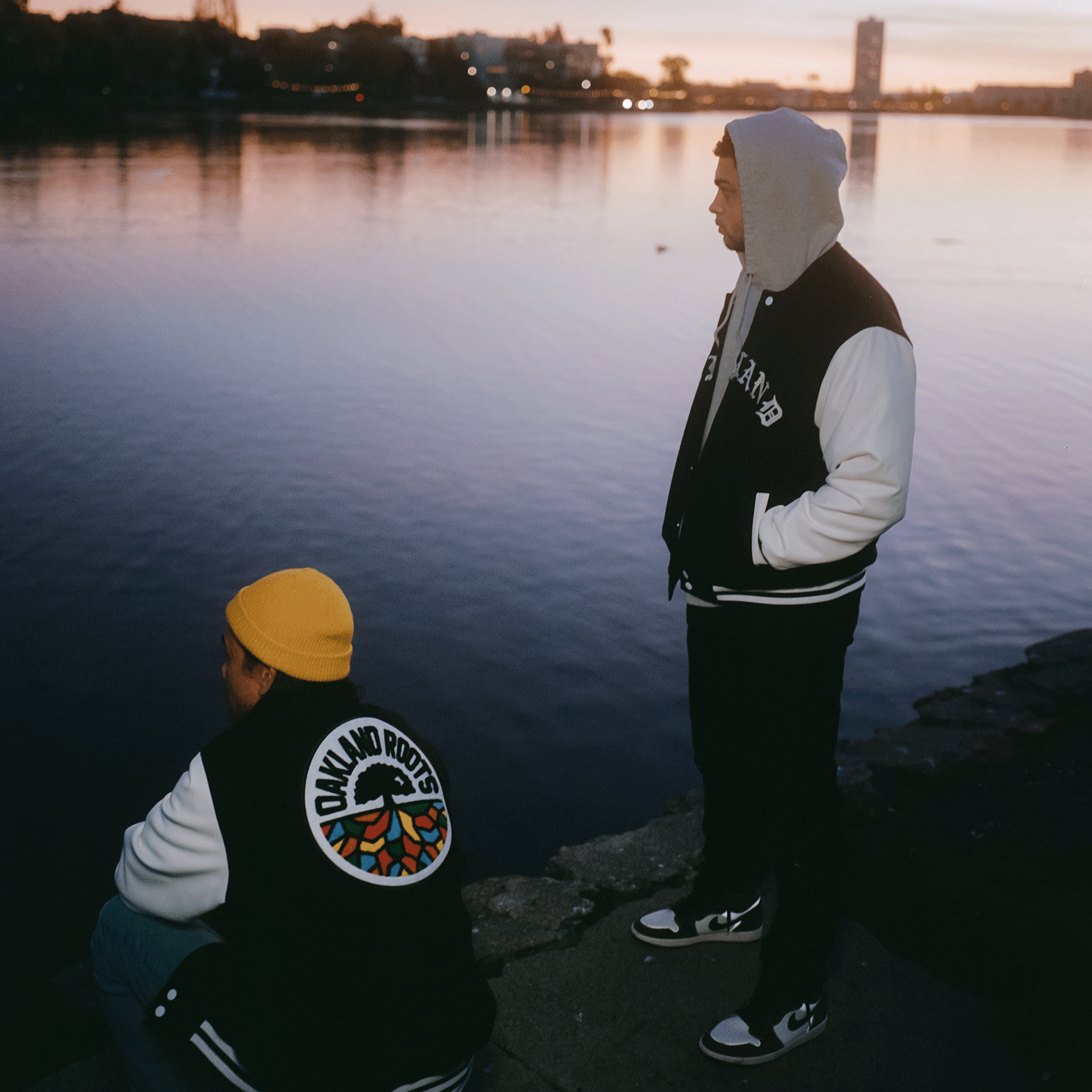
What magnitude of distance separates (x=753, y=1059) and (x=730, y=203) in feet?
5.59

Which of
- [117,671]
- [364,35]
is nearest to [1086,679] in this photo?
[117,671]

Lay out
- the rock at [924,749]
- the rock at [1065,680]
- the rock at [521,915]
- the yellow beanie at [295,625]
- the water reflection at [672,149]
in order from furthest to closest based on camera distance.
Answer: the water reflection at [672,149] → the rock at [1065,680] → the rock at [924,749] → the rock at [521,915] → the yellow beanie at [295,625]

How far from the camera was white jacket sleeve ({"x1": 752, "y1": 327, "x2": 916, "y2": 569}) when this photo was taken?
1967 millimetres

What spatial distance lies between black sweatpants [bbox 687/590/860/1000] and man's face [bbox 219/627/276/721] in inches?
34.7

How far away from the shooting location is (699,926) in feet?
8.48

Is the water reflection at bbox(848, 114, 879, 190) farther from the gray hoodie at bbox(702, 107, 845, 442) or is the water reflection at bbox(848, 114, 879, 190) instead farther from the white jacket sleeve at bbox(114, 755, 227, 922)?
the white jacket sleeve at bbox(114, 755, 227, 922)

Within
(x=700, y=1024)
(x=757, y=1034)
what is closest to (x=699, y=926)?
(x=700, y=1024)

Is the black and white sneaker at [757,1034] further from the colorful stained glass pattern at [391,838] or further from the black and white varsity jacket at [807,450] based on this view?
the colorful stained glass pattern at [391,838]

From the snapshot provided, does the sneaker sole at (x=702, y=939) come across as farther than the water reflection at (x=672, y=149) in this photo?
No

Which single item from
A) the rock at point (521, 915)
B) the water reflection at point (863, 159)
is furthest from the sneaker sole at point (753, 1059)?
the water reflection at point (863, 159)

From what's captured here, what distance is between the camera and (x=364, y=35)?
5177 inches

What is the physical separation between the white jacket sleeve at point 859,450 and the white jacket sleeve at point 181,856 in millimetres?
1102

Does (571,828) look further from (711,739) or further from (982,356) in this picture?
Result: (982,356)

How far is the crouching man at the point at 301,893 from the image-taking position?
1562mm
